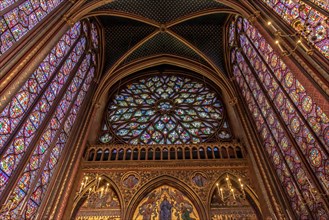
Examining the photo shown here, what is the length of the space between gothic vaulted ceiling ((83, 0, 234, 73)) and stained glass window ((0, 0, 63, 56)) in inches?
191

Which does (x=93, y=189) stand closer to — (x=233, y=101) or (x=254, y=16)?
(x=233, y=101)

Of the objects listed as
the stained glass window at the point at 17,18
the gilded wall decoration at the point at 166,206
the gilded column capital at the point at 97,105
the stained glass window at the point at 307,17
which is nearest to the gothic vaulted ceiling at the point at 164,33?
the gilded column capital at the point at 97,105

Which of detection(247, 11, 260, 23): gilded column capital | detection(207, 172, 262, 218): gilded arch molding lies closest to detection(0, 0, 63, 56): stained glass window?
detection(247, 11, 260, 23): gilded column capital

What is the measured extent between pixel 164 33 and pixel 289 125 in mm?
8554

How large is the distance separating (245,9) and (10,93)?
850cm

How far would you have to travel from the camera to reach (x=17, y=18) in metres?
6.52

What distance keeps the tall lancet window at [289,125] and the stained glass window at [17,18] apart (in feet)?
24.6

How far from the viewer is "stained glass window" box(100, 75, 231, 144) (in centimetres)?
1136

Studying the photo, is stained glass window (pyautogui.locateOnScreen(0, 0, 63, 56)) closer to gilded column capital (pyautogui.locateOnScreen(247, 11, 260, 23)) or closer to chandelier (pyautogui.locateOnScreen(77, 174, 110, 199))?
chandelier (pyautogui.locateOnScreen(77, 174, 110, 199))

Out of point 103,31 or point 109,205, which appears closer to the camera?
point 109,205

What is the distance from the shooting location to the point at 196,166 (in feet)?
30.9

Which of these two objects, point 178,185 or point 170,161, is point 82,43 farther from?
point 178,185

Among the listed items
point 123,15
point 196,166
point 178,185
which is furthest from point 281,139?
point 123,15

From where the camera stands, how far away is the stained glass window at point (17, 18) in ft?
19.5
